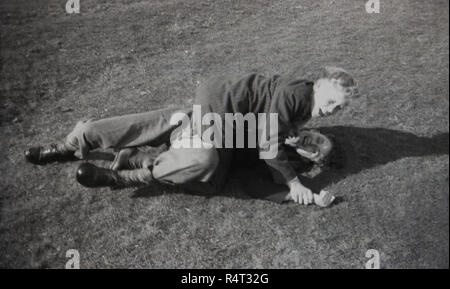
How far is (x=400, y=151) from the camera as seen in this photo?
425cm

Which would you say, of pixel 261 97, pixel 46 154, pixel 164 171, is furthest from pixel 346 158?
pixel 46 154

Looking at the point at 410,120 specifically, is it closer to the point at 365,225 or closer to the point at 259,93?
the point at 365,225

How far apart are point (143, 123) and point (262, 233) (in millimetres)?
1400

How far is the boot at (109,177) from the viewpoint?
3.51m

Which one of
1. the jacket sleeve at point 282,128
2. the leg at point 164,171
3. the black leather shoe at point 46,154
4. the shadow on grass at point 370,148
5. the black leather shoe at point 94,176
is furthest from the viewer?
the shadow on grass at point 370,148

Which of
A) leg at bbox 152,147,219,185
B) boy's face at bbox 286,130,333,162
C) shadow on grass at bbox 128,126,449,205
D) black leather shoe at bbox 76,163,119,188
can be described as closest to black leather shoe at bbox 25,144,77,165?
black leather shoe at bbox 76,163,119,188

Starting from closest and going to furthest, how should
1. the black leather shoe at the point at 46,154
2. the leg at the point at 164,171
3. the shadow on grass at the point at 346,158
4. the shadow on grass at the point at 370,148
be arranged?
the leg at the point at 164,171, the shadow on grass at the point at 346,158, the black leather shoe at the point at 46,154, the shadow on grass at the point at 370,148

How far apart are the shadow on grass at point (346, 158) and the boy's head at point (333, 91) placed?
859 millimetres

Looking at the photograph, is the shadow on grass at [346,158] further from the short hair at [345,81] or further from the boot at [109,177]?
the short hair at [345,81]

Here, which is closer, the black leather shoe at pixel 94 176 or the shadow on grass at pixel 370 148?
the black leather shoe at pixel 94 176

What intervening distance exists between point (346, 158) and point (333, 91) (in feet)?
3.70

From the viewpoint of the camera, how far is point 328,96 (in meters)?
3.27

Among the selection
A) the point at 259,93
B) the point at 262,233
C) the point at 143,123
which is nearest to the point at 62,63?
the point at 143,123

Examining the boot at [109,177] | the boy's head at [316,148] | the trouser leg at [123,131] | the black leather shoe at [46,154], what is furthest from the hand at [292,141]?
the black leather shoe at [46,154]
